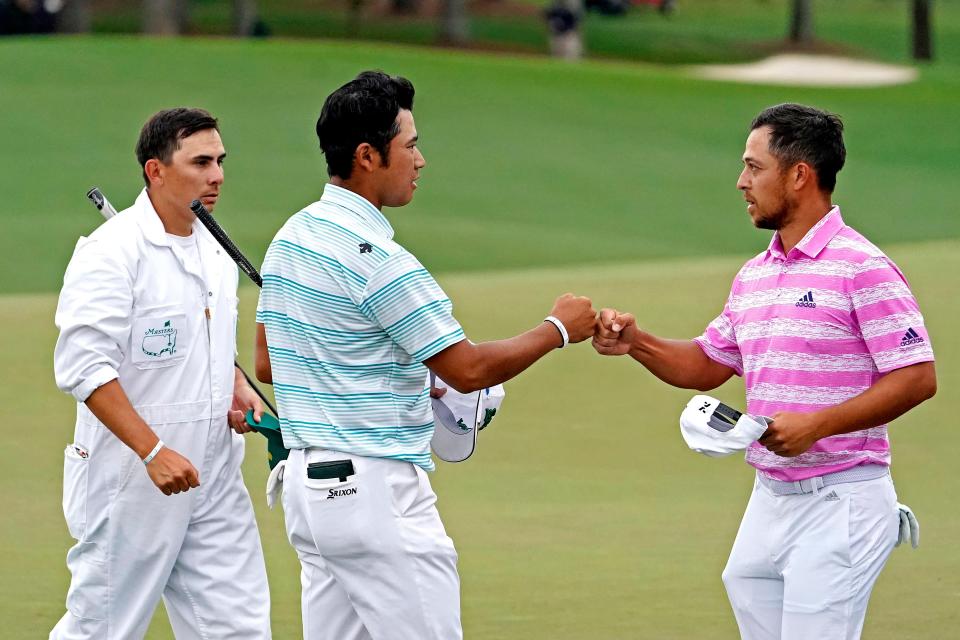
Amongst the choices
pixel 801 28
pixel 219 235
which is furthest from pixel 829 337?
pixel 801 28

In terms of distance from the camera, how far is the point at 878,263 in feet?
15.8

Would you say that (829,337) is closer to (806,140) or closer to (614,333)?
(806,140)

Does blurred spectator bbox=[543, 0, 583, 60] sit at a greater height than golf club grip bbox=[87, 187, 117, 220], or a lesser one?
lesser

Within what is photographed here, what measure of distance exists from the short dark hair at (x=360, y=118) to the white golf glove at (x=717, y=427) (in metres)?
1.12

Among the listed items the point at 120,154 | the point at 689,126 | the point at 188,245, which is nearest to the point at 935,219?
the point at 689,126

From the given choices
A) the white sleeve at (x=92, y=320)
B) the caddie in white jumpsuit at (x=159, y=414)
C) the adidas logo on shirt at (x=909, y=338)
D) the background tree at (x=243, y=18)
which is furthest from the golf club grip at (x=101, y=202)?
the background tree at (x=243, y=18)

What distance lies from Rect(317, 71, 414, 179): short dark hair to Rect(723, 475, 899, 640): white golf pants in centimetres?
156

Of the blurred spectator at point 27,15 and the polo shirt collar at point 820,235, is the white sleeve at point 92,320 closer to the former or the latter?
the polo shirt collar at point 820,235

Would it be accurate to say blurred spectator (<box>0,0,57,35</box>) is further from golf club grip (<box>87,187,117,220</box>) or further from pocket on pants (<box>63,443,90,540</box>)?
pocket on pants (<box>63,443,90,540</box>)

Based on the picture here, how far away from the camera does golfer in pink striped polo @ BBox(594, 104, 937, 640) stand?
187 inches

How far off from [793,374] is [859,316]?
0.84 ft

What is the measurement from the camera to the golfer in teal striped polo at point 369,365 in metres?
4.51

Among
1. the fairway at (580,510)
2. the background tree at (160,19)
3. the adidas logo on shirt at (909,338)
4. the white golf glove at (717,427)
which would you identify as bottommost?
the background tree at (160,19)

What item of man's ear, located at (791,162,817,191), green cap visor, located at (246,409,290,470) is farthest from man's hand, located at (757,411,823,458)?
green cap visor, located at (246,409,290,470)
